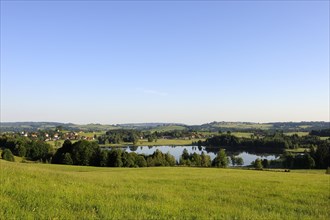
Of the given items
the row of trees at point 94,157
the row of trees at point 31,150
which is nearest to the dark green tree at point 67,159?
the row of trees at point 94,157

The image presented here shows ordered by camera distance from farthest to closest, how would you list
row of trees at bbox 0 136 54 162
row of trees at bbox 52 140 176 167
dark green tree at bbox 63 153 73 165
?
row of trees at bbox 0 136 54 162
dark green tree at bbox 63 153 73 165
row of trees at bbox 52 140 176 167

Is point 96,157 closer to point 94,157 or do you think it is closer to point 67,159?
point 94,157

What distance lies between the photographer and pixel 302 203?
1667cm

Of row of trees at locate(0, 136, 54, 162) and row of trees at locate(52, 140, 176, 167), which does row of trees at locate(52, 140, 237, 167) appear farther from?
row of trees at locate(0, 136, 54, 162)

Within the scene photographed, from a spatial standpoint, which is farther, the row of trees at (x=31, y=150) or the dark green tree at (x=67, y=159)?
the row of trees at (x=31, y=150)

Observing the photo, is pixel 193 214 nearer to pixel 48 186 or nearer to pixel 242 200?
pixel 242 200

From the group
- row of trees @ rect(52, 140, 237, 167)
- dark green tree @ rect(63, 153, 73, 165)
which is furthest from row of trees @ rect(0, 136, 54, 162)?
dark green tree @ rect(63, 153, 73, 165)

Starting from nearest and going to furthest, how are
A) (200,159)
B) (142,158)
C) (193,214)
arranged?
(193,214)
(142,158)
(200,159)

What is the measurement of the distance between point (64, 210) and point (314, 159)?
124 m

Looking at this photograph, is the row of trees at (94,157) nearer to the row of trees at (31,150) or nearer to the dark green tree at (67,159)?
the dark green tree at (67,159)

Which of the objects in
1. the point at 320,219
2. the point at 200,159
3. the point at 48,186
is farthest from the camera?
the point at 200,159

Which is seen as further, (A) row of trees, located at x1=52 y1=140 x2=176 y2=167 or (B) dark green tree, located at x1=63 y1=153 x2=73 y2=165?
(B) dark green tree, located at x1=63 y1=153 x2=73 y2=165

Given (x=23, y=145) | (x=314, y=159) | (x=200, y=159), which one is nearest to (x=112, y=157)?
(x=200, y=159)

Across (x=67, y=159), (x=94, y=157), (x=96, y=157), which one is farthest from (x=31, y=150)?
(x=96, y=157)
